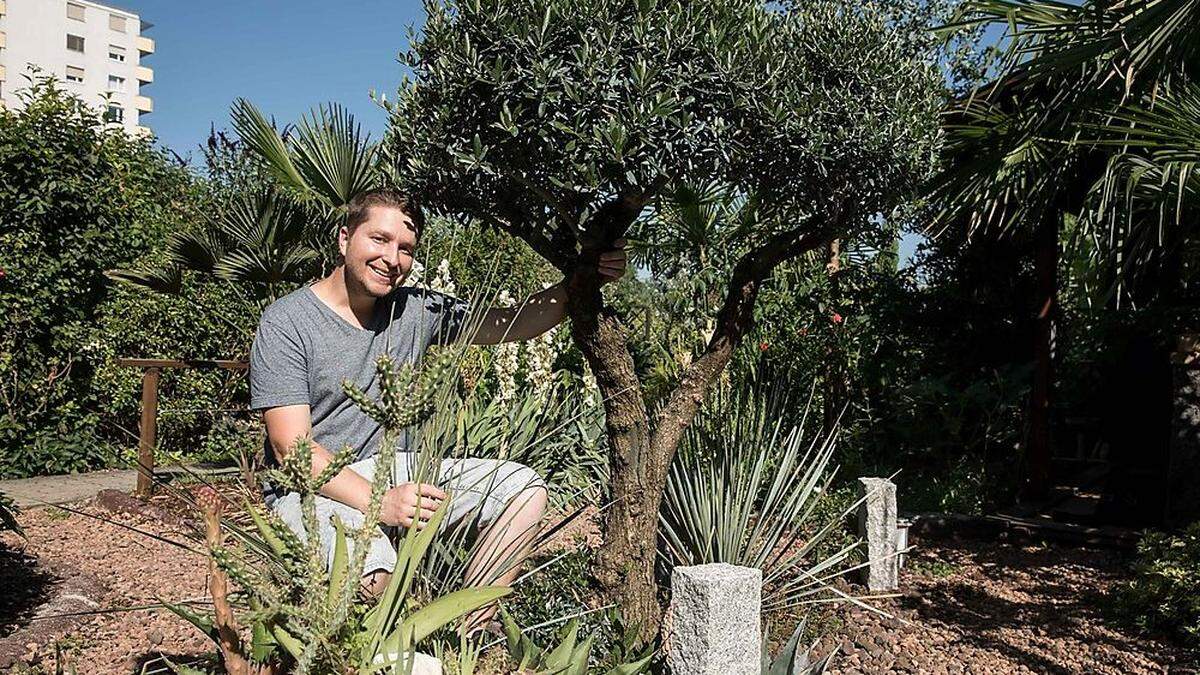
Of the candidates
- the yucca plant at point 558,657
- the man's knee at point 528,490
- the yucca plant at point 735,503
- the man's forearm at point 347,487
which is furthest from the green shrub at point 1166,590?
the man's forearm at point 347,487

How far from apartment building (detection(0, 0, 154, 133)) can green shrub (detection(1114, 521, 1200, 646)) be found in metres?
57.6

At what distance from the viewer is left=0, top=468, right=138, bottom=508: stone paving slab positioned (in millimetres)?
5836

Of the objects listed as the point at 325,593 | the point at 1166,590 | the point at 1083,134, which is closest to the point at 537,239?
the point at 325,593

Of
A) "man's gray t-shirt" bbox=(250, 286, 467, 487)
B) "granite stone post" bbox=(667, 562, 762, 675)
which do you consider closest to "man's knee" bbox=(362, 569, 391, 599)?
"man's gray t-shirt" bbox=(250, 286, 467, 487)

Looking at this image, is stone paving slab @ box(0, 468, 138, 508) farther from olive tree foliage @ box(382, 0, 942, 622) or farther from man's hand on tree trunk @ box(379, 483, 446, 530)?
man's hand on tree trunk @ box(379, 483, 446, 530)

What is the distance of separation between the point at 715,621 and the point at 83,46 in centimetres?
6917

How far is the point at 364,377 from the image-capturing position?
254cm

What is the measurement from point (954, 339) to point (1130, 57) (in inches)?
163

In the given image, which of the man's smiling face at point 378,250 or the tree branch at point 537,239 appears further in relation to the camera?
the tree branch at point 537,239

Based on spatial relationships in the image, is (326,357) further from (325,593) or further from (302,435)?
(325,593)

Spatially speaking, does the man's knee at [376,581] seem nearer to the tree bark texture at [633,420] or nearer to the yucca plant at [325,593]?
the yucca plant at [325,593]

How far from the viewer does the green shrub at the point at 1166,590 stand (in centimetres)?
386

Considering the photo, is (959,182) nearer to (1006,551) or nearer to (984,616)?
(1006,551)

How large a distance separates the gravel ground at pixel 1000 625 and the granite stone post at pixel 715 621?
94 cm
